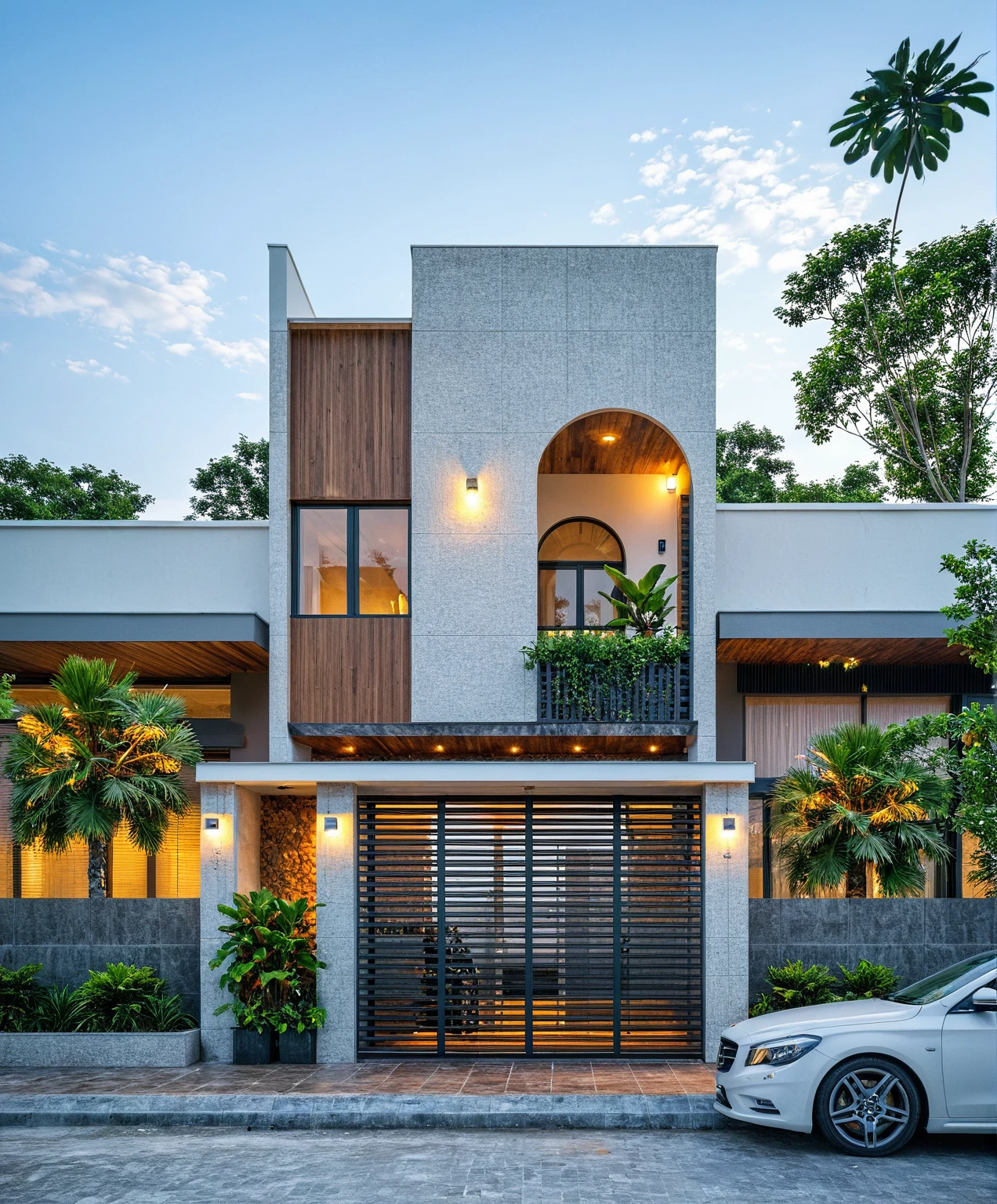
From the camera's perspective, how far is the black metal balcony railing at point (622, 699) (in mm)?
11438

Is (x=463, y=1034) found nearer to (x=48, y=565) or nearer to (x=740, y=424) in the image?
(x=48, y=565)

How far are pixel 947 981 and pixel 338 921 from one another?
6.15 meters

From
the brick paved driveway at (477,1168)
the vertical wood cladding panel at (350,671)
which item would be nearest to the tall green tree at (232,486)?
the vertical wood cladding panel at (350,671)

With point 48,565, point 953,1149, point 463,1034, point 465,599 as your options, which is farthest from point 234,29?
point 953,1149

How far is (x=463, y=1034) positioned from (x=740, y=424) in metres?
20.2

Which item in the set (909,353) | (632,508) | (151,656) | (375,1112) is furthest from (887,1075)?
(909,353)

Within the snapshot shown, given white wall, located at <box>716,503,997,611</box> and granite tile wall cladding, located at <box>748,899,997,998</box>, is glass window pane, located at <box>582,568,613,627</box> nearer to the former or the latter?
white wall, located at <box>716,503,997,611</box>

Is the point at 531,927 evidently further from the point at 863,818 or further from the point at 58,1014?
the point at 58,1014

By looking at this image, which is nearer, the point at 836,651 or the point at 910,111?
the point at 836,651

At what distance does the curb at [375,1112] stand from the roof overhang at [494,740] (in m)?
3.96

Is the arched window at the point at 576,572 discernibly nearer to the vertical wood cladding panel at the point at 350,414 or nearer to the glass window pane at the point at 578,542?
the glass window pane at the point at 578,542

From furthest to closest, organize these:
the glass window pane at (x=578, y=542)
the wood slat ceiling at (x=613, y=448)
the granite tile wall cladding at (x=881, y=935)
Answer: the glass window pane at (x=578, y=542) → the wood slat ceiling at (x=613, y=448) → the granite tile wall cladding at (x=881, y=935)

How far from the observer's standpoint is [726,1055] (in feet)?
26.3

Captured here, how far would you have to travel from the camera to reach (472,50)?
44.8 feet
